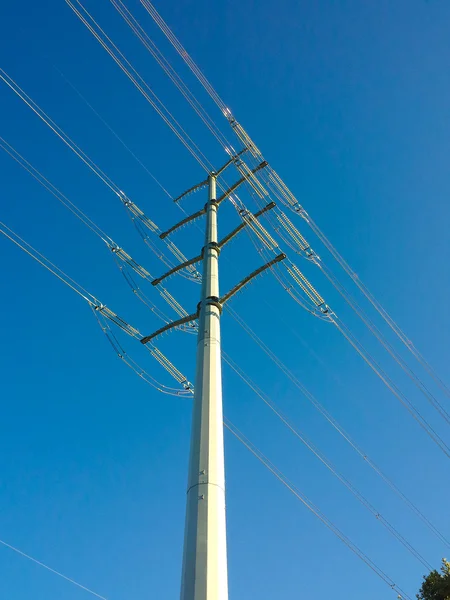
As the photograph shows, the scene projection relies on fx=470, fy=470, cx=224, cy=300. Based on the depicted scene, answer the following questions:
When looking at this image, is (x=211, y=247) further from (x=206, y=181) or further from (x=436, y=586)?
(x=436, y=586)

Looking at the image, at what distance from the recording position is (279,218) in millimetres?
16750

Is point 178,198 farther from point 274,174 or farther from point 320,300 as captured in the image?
point 320,300

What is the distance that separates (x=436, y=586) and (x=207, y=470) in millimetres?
21679

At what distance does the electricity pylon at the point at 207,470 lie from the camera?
19.7 ft

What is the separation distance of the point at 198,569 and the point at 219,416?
242 cm

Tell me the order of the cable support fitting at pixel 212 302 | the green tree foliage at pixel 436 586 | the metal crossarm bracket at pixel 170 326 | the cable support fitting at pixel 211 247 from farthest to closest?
the green tree foliage at pixel 436 586 → the cable support fitting at pixel 211 247 → the metal crossarm bracket at pixel 170 326 → the cable support fitting at pixel 212 302

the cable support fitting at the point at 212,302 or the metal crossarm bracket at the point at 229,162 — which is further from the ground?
the metal crossarm bracket at the point at 229,162

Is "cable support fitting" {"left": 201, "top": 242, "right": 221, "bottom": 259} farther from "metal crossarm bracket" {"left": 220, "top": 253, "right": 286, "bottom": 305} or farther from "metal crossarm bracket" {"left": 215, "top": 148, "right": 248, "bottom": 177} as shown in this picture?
"metal crossarm bracket" {"left": 215, "top": 148, "right": 248, "bottom": 177}

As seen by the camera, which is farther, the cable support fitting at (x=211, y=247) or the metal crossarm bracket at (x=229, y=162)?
the metal crossarm bracket at (x=229, y=162)

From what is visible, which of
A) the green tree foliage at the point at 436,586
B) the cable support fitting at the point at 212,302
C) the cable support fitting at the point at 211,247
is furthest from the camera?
the green tree foliage at the point at 436,586

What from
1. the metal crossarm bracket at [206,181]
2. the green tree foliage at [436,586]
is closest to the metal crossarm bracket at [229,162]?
the metal crossarm bracket at [206,181]

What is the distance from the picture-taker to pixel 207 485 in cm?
694

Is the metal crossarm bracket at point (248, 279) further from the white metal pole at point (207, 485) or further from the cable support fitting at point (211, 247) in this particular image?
the cable support fitting at point (211, 247)

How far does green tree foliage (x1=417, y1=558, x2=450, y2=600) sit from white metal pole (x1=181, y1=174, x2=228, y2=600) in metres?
20.8
